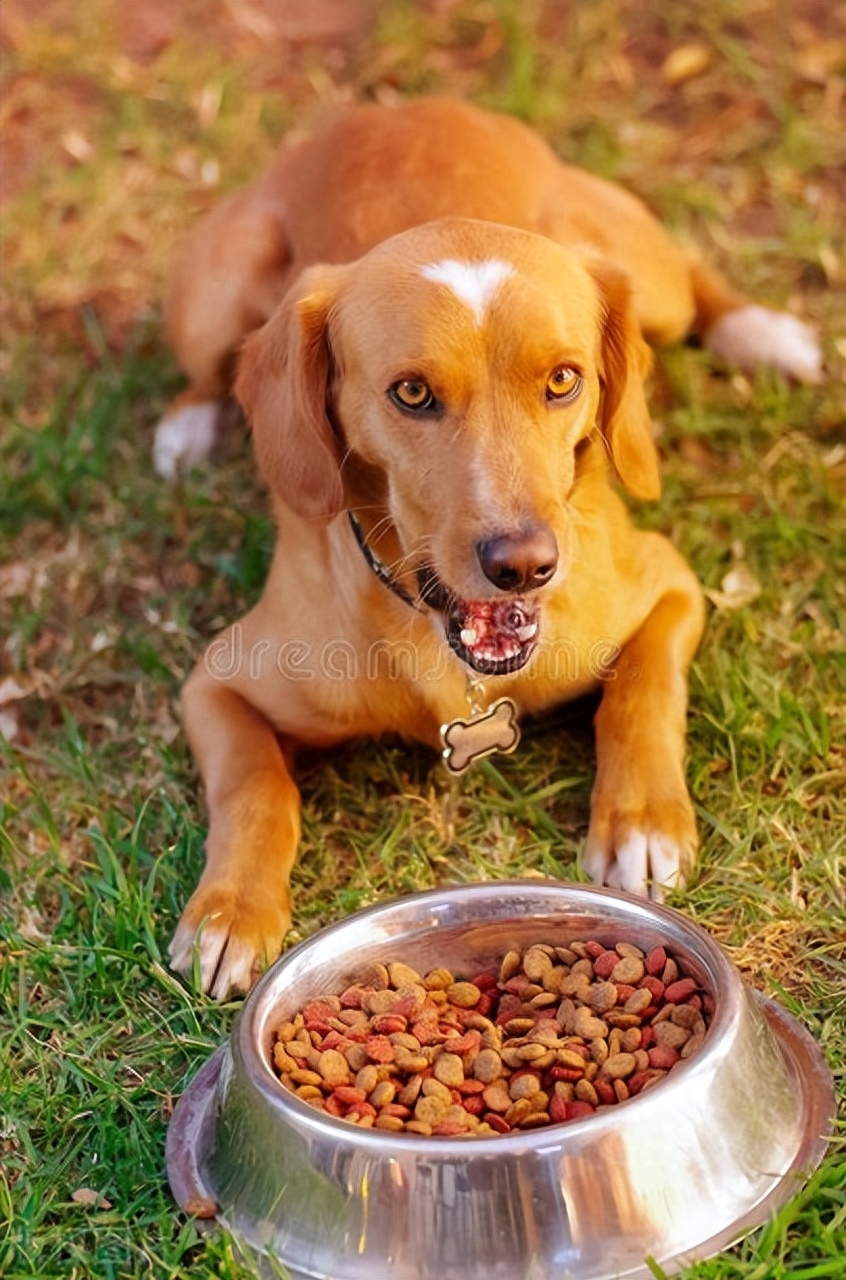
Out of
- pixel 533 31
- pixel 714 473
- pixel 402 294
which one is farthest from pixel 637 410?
pixel 533 31

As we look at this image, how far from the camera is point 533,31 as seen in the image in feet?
21.7

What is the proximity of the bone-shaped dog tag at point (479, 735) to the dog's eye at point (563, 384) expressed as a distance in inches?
28.7

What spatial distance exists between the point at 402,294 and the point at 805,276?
2.64 m

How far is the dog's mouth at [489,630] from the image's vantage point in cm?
336

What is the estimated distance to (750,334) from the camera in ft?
16.9

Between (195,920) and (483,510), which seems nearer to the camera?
(483,510)

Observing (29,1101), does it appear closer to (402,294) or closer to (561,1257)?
(561,1257)

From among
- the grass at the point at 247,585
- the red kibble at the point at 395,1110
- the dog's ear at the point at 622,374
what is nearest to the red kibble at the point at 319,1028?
the red kibble at the point at 395,1110

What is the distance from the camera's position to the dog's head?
3.18m

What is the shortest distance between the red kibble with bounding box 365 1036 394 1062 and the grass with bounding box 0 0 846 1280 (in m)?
0.38

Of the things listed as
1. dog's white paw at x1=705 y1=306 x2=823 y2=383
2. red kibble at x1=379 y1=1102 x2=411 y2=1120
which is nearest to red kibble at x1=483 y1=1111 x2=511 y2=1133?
red kibble at x1=379 y1=1102 x2=411 y2=1120

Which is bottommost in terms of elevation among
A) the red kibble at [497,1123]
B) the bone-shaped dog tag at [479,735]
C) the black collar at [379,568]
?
the bone-shaped dog tag at [479,735]

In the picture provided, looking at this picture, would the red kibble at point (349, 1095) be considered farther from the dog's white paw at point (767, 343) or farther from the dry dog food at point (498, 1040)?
the dog's white paw at point (767, 343)

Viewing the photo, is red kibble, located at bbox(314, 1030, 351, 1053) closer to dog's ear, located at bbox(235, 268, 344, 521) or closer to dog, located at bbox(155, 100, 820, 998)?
dog, located at bbox(155, 100, 820, 998)
